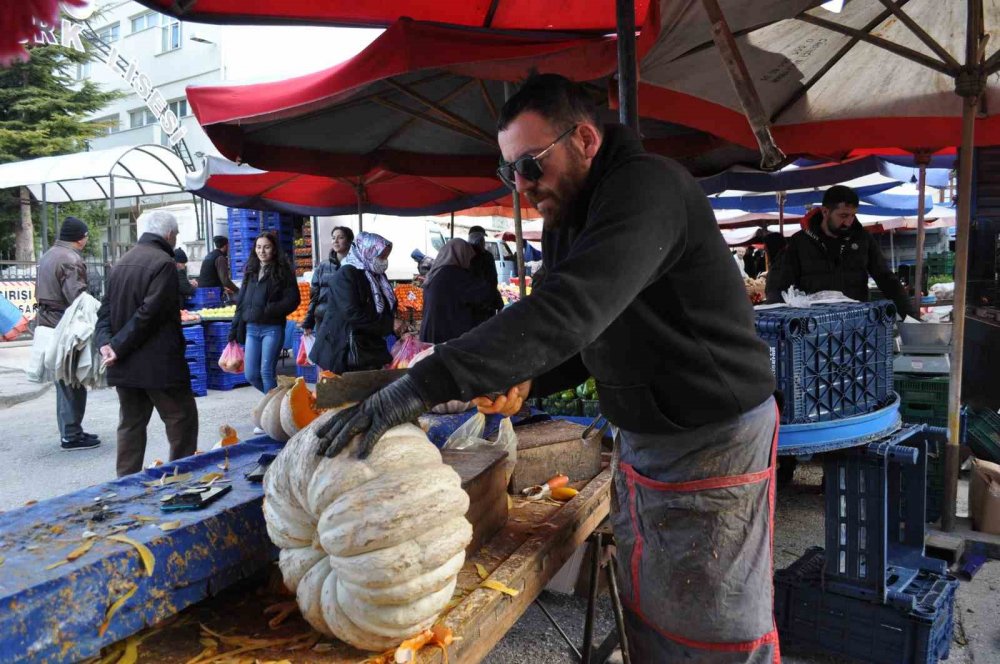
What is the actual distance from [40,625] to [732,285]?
1.97m

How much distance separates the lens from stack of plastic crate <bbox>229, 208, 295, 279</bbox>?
511 inches

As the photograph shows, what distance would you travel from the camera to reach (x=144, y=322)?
5.01 m

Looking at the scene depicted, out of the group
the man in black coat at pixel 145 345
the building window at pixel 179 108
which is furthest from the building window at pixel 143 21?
the man in black coat at pixel 145 345

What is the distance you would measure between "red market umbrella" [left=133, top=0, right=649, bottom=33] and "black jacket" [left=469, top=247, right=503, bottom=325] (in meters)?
3.28

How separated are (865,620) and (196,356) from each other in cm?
904

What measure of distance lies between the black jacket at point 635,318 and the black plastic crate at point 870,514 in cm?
→ 146

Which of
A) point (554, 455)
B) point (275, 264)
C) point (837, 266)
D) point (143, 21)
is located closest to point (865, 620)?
point (554, 455)

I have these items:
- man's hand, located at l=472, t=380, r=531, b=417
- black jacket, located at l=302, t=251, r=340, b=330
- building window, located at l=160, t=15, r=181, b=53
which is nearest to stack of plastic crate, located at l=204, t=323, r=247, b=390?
black jacket, located at l=302, t=251, r=340, b=330

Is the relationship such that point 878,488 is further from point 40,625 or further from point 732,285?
point 40,625

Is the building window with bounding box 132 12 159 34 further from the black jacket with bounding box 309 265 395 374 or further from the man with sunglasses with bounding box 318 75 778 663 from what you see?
the man with sunglasses with bounding box 318 75 778 663

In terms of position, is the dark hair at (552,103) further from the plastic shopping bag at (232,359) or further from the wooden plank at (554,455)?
the plastic shopping bag at (232,359)

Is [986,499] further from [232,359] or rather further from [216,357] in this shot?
[216,357]

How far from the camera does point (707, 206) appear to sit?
199 centimetres

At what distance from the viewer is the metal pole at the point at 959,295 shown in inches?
150
